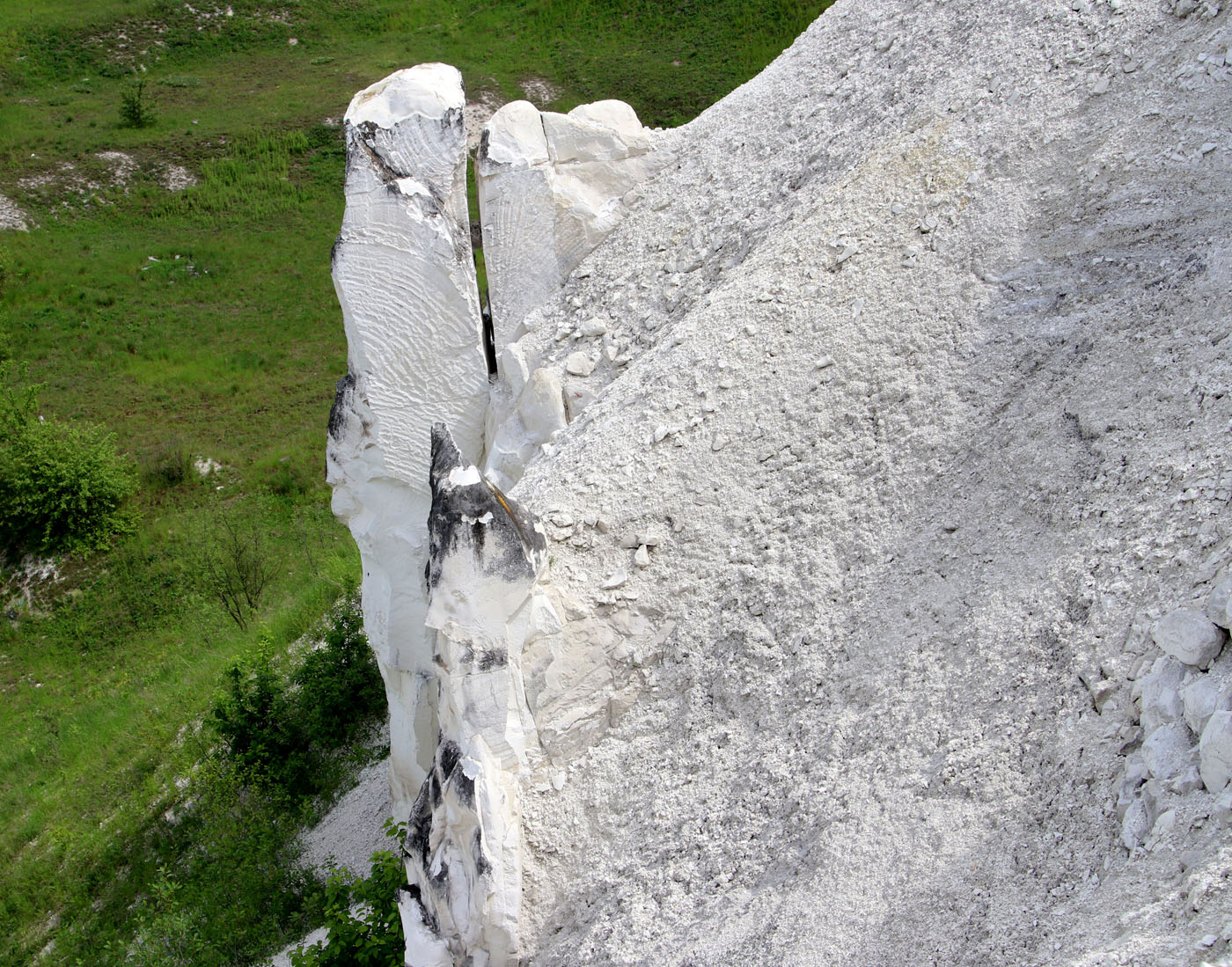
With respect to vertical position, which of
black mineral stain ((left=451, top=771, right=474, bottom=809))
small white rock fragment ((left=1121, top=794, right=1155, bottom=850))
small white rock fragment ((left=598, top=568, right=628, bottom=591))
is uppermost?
small white rock fragment ((left=1121, top=794, right=1155, bottom=850))

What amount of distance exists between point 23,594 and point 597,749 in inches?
869

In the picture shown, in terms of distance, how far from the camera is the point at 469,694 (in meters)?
6.96

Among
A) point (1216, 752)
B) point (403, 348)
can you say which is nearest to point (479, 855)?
point (1216, 752)

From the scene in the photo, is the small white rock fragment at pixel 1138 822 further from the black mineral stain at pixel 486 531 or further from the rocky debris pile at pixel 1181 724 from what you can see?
the black mineral stain at pixel 486 531

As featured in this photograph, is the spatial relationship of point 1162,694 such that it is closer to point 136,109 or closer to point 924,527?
point 924,527

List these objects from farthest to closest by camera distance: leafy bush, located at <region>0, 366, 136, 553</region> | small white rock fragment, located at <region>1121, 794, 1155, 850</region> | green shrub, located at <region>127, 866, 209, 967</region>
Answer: leafy bush, located at <region>0, 366, 136, 553</region> → green shrub, located at <region>127, 866, 209, 967</region> → small white rock fragment, located at <region>1121, 794, 1155, 850</region>

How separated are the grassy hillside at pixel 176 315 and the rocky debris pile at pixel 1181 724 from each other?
1061cm

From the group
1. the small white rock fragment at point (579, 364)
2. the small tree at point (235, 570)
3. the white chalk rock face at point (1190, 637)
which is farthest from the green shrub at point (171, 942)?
the white chalk rock face at point (1190, 637)

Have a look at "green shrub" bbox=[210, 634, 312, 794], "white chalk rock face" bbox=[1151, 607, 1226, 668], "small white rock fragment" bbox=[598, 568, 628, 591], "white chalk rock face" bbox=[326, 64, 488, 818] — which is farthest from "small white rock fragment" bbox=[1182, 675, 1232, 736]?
"green shrub" bbox=[210, 634, 312, 794]

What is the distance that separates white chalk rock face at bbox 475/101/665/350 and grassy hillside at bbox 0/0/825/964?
322 inches

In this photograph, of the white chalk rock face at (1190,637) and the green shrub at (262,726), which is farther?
the green shrub at (262,726)

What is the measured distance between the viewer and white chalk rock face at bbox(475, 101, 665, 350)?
10.6m

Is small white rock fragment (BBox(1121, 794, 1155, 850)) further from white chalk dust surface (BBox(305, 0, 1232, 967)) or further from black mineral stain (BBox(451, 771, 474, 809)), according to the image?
black mineral stain (BBox(451, 771, 474, 809))

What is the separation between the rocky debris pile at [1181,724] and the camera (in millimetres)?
4148
